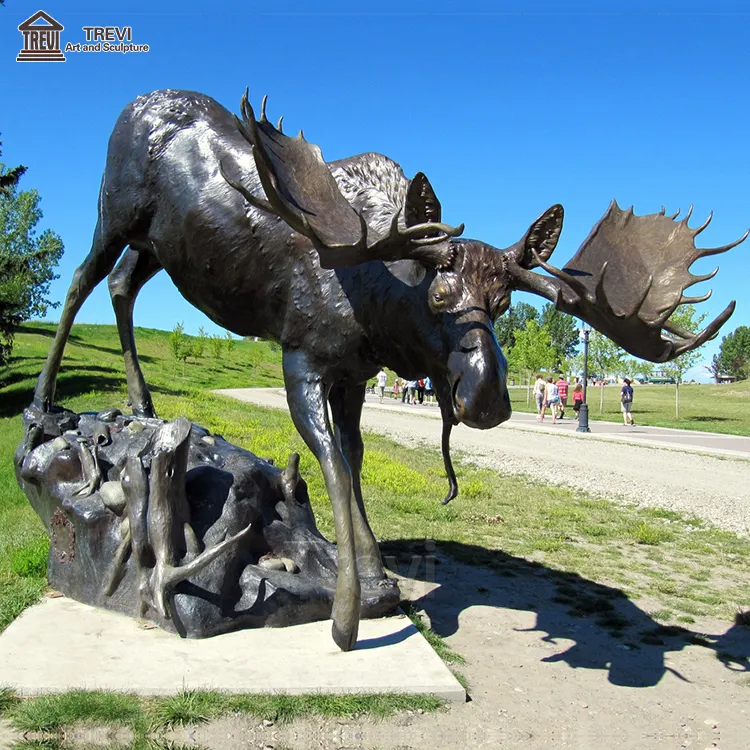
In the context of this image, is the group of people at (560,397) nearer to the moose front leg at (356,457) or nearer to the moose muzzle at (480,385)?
the moose front leg at (356,457)

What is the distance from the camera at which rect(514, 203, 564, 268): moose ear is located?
3609 mm

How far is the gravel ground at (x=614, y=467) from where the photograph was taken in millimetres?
10461

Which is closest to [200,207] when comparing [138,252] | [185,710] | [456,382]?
[138,252]

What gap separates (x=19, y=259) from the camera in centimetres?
1855

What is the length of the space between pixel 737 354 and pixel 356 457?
104849 mm

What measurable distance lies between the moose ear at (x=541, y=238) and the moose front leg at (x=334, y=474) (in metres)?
1.34

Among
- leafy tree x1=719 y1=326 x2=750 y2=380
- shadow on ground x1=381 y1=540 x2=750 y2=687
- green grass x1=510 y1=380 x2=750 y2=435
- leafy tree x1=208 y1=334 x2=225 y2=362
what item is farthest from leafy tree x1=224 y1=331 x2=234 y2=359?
leafy tree x1=719 y1=326 x2=750 y2=380

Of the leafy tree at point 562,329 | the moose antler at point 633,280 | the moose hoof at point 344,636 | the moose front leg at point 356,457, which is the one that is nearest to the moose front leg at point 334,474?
the moose hoof at point 344,636

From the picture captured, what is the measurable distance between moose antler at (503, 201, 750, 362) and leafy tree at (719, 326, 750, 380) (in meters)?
96.7

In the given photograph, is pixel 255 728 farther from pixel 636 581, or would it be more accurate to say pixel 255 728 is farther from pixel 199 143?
pixel 636 581

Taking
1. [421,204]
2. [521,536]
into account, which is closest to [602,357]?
[521,536]

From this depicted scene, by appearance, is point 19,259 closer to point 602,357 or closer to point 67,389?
point 67,389

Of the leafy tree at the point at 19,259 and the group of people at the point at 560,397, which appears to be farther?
the group of people at the point at 560,397

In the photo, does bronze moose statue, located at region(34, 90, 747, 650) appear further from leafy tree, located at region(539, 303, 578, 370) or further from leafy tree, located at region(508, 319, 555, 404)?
leafy tree, located at region(539, 303, 578, 370)
